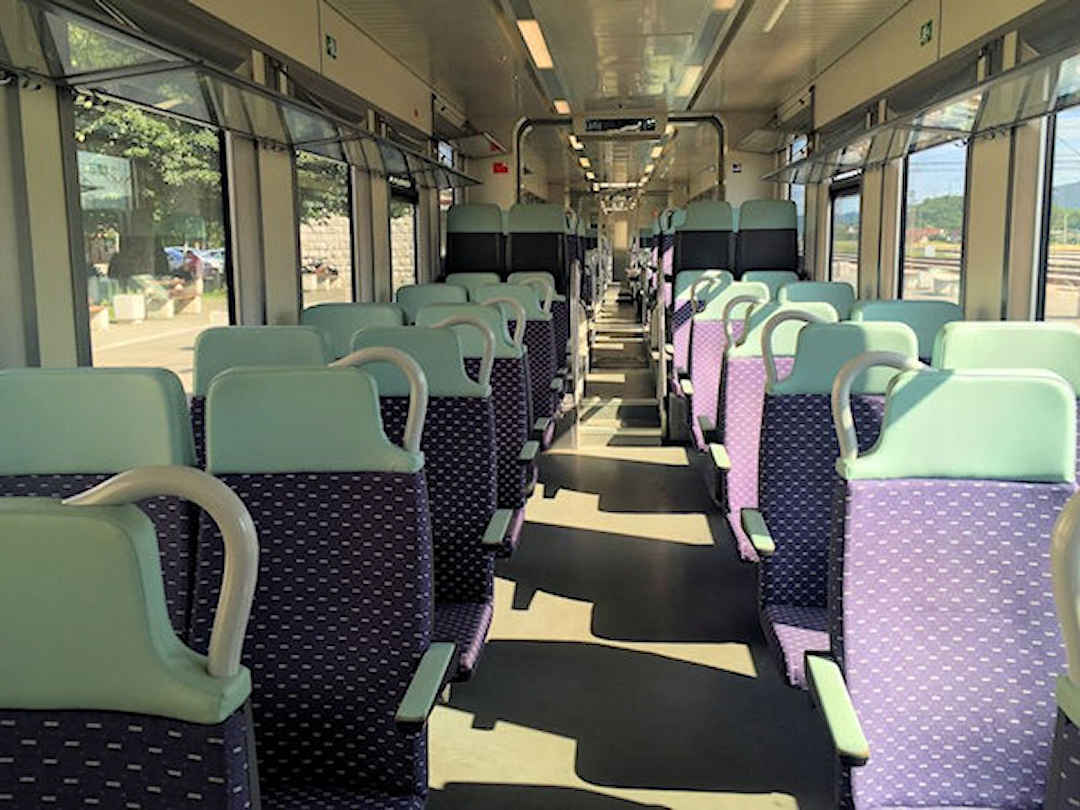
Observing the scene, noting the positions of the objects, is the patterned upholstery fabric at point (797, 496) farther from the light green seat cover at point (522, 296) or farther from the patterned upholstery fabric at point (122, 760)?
the light green seat cover at point (522, 296)

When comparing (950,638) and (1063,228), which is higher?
(1063,228)

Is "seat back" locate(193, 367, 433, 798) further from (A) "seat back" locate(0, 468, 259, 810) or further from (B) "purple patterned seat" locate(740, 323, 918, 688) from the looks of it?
(B) "purple patterned seat" locate(740, 323, 918, 688)

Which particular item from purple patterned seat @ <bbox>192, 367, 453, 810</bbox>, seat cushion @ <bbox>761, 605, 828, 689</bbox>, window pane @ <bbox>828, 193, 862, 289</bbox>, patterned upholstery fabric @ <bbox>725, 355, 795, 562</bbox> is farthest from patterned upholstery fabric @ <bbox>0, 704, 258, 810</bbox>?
window pane @ <bbox>828, 193, 862, 289</bbox>

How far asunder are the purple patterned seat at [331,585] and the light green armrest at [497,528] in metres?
1.06

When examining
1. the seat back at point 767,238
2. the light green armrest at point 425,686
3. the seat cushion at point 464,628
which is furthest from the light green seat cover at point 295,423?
the seat back at point 767,238

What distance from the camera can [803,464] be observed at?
3193mm

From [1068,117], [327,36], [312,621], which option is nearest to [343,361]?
[312,621]

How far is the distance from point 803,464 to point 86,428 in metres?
2.10

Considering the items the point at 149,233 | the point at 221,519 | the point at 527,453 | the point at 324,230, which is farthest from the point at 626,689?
the point at 324,230

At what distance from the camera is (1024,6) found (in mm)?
5695

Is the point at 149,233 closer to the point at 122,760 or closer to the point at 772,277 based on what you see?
the point at 122,760

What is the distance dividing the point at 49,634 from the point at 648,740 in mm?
2386

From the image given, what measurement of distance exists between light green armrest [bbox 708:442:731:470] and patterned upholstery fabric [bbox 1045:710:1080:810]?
2686mm

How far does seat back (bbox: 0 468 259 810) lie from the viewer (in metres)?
1.11
